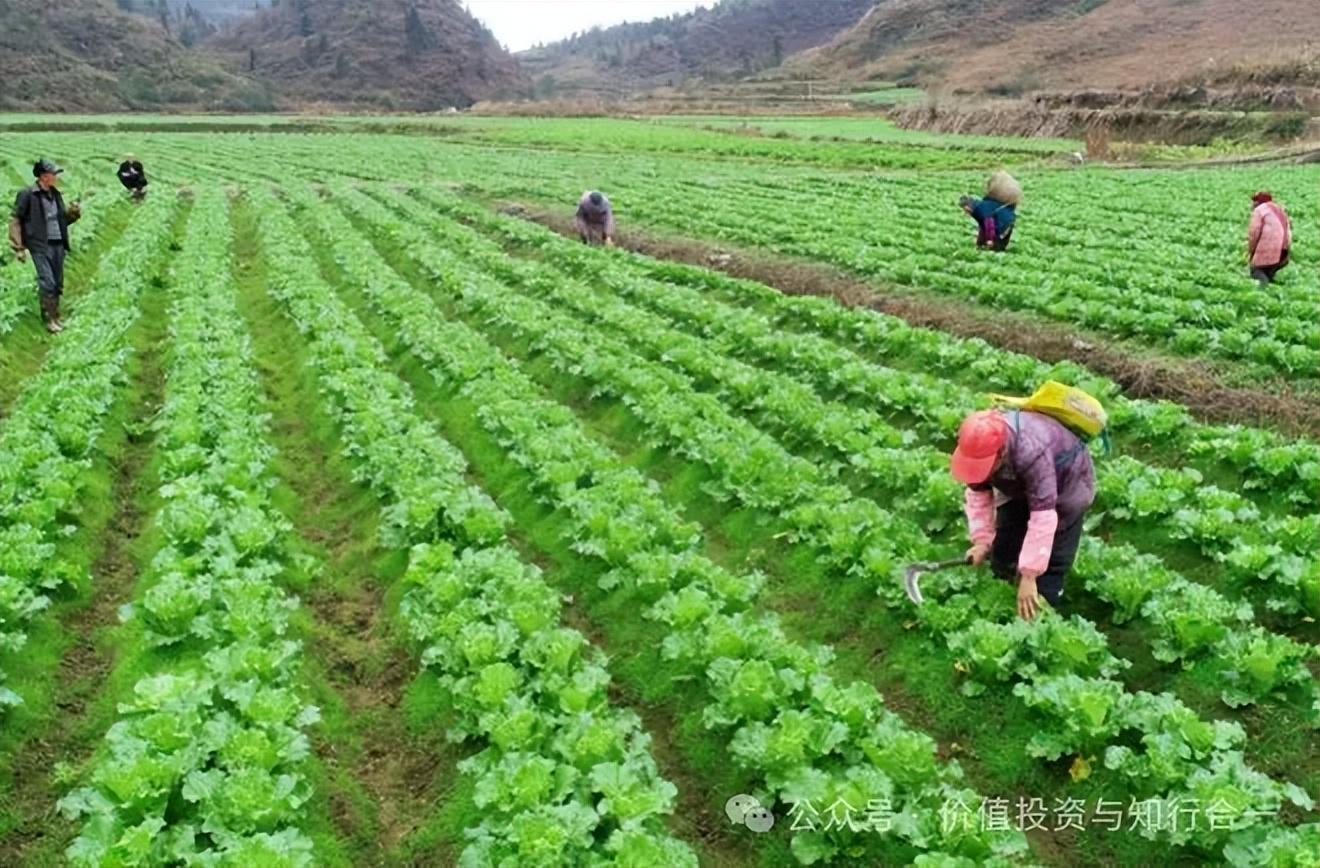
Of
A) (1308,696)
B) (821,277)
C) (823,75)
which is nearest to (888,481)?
(1308,696)

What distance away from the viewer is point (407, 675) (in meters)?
8.37

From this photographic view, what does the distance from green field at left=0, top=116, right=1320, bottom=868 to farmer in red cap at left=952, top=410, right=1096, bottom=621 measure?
19.8 inches

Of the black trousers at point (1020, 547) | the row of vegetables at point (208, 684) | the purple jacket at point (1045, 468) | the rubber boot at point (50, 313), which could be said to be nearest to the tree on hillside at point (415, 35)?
the rubber boot at point (50, 313)

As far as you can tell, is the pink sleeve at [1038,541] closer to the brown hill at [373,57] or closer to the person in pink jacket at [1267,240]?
the person in pink jacket at [1267,240]

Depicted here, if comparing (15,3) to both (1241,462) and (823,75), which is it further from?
(1241,462)

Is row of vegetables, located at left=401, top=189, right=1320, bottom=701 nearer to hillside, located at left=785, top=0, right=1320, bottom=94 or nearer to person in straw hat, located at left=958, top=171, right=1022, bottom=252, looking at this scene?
person in straw hat, located at left=958, top=171, right=1022, bottom=252

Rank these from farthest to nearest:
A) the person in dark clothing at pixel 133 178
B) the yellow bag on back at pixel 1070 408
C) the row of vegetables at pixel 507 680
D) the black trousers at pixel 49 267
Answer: the person in dark clothing at pixel 133 178
the black trousers at pixel 49 267
the yellow bag on back at pixel 1070 408
the row of vegetables at pixel 507 680

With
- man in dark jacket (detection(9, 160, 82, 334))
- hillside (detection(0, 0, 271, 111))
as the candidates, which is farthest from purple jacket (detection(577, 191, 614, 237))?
hillside (detection(0, 0, 271, 111))

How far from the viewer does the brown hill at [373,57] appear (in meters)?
164

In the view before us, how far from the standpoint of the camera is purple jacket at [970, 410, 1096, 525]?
7.02m

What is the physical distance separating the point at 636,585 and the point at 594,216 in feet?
54.7

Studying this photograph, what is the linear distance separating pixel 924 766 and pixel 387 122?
89.6 m

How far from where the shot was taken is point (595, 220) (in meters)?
24.4

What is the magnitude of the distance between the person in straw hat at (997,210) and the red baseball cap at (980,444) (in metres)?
15.1
